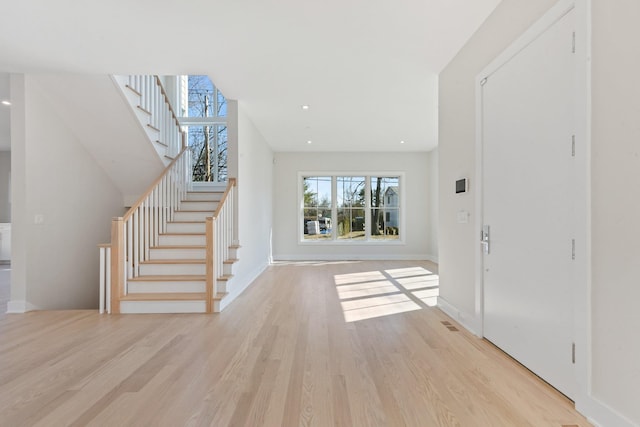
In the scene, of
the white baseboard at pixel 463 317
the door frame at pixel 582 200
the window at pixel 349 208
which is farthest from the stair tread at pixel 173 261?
the window at pixel 349 208

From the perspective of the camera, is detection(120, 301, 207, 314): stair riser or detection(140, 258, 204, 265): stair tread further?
detection(140, 258, 204, 265): stair tread

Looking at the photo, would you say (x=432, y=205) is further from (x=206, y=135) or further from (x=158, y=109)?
(x=158, y=109)

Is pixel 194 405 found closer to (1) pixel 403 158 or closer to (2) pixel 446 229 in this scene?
(2) pixel 446 229

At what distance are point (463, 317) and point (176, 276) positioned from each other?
324cm

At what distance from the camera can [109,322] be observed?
10.6 ft

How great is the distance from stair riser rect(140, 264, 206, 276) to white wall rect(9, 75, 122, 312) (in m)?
1.25

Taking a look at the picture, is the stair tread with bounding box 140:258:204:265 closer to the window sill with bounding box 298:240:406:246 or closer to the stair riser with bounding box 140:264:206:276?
the stair riser with bounding box 140:264:206:276

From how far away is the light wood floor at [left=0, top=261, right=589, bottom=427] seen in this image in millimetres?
1670


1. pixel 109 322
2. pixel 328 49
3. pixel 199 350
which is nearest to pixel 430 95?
pixel 328 49

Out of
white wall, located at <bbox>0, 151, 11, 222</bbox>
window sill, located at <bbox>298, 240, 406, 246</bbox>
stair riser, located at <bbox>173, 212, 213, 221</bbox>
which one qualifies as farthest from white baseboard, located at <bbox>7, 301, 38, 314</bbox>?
white wall, located at <bbox>0, 151, 11, 222</bbox>

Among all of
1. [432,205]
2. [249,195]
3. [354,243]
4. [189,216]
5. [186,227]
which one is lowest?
[354,243]

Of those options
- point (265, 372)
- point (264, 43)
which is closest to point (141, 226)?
point (264, 43)

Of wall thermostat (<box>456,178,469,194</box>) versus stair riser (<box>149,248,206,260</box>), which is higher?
wall thermostat (<box>456,178,469,194</box>)

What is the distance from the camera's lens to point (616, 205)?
1.47 m
